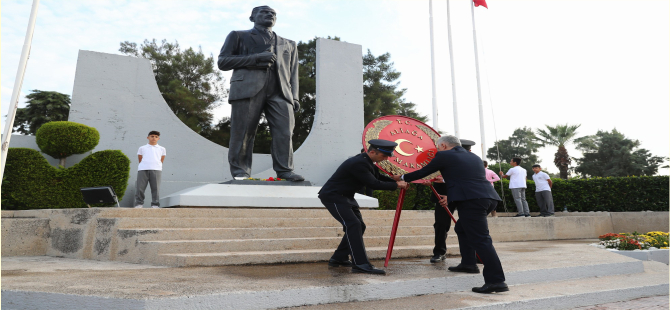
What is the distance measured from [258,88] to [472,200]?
4537mm

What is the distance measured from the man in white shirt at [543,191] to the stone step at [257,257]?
6.13m

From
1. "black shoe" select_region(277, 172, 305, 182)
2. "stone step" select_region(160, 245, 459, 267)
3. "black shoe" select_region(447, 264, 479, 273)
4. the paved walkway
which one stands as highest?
"black shoe" select_region(277, 172, 305, 182)

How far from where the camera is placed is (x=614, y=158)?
132 ft

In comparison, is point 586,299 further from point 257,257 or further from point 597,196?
point 597,196

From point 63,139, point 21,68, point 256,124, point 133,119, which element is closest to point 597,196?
point 256,124

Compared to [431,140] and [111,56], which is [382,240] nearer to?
[431,140]

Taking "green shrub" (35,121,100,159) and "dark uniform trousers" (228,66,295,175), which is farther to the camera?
"green shrub" (35,121,100,159)

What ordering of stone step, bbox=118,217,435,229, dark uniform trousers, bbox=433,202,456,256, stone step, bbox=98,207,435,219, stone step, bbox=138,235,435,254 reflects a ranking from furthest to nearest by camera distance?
stone step, bbox=98,207,435,219 → stone step, bbox=118,217,435,229 → dark uniform trousers, bbox=433,202,456,256 → stone step, bbox=138,235,435,254

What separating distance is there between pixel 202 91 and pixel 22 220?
23.6 metres

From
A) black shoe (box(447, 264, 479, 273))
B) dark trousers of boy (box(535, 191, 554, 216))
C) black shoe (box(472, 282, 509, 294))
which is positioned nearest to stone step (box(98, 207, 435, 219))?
black shoe (box(447, 264, 479, 273))

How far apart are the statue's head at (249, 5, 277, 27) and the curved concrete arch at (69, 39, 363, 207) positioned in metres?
5.81

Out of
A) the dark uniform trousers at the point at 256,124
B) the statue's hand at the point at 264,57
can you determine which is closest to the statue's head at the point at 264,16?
the statue's hand at the point at 264,57

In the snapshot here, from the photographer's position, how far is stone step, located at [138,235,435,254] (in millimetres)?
4664

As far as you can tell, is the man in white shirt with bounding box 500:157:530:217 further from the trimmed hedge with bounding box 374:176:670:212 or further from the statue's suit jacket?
the statue's suit jacket
